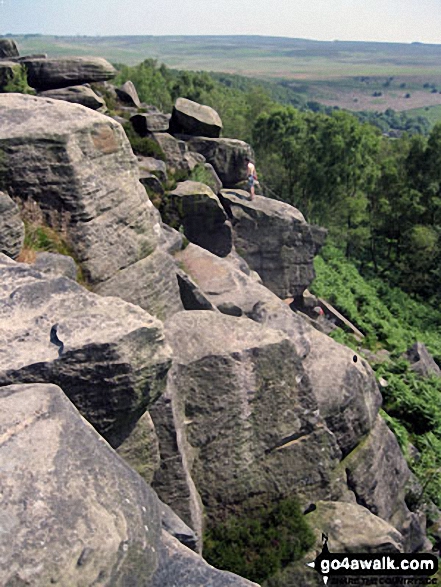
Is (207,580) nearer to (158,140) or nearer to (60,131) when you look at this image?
(60,131)

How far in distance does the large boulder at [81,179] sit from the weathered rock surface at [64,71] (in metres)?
14.3

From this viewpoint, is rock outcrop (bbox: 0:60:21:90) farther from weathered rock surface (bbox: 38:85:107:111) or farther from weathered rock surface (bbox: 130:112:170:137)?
weathered rock surface (bbox: 130:112:170:137)

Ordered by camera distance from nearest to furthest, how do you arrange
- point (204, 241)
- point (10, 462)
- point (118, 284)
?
point (10, 462)
point (118, 284)
point (204, 241)

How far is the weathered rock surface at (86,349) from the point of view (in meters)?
8.00

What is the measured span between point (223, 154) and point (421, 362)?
16060 mm

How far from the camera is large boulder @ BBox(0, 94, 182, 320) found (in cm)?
1278

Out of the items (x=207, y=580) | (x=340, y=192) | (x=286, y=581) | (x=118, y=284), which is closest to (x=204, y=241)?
(x=118, y=284)

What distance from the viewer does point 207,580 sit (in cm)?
688

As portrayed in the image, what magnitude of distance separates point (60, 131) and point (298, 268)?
1985cm

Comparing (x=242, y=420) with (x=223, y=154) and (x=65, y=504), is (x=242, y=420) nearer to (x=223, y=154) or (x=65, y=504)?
(x=65, y=504)

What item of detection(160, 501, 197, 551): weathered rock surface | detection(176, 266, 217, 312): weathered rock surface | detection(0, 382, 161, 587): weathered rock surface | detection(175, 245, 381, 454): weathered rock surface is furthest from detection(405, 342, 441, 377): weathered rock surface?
detection(0, 382, 161, 587): weathered rock surface

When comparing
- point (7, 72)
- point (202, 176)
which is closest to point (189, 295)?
→ point (202, 176)

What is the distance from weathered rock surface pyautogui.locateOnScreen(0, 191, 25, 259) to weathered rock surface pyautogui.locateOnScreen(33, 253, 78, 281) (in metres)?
0.54

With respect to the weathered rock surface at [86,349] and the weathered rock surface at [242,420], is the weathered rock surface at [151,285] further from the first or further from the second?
the weathered rock surface at [86,349]
